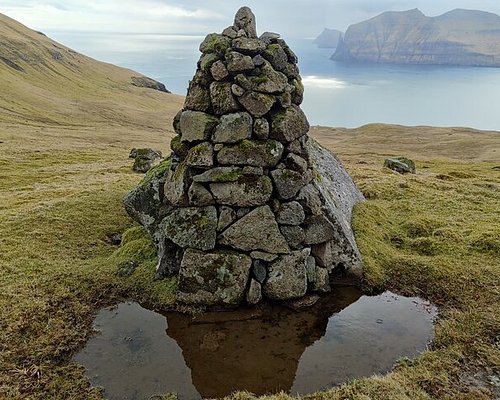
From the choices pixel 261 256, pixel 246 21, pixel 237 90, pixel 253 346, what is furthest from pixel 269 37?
pixel 253 346

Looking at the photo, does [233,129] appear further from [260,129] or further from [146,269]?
[146,269]

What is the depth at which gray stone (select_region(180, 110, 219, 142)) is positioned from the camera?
723 inches

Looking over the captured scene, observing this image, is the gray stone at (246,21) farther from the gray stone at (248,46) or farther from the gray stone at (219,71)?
the gray stone at (219,71)

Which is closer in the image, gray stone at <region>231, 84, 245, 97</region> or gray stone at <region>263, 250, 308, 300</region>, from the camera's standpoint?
gray stone at <region>263, 250, 308, 300</region>

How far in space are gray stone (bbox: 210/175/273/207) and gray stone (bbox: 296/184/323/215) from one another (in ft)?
5.65

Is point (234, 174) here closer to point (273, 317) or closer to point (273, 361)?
point (273, 317)

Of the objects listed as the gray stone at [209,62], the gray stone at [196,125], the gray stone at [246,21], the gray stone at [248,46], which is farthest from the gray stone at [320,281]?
the gray stone at [246,21]

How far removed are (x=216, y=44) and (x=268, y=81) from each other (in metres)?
3.08

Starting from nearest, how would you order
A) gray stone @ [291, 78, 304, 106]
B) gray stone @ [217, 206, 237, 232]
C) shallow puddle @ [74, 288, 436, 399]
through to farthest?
shallow puddle @ [74, 288, 436, 399] < gray stone @ [217, 206, 237, 232] < gray stone @ [291, 78, 304, 106]

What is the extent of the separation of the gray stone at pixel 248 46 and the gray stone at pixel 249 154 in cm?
419

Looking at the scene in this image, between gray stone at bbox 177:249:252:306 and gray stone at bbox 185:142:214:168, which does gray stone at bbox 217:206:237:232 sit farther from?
gray stone at bbox 185:142:214:168

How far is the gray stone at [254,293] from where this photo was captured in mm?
17703

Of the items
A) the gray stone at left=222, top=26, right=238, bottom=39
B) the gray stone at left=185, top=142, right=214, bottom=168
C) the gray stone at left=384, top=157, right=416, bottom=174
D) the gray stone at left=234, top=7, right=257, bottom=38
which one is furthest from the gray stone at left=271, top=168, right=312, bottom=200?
the gray stone at left=384, top=157, right=416, bottom=174

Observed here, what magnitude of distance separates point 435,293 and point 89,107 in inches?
5706
